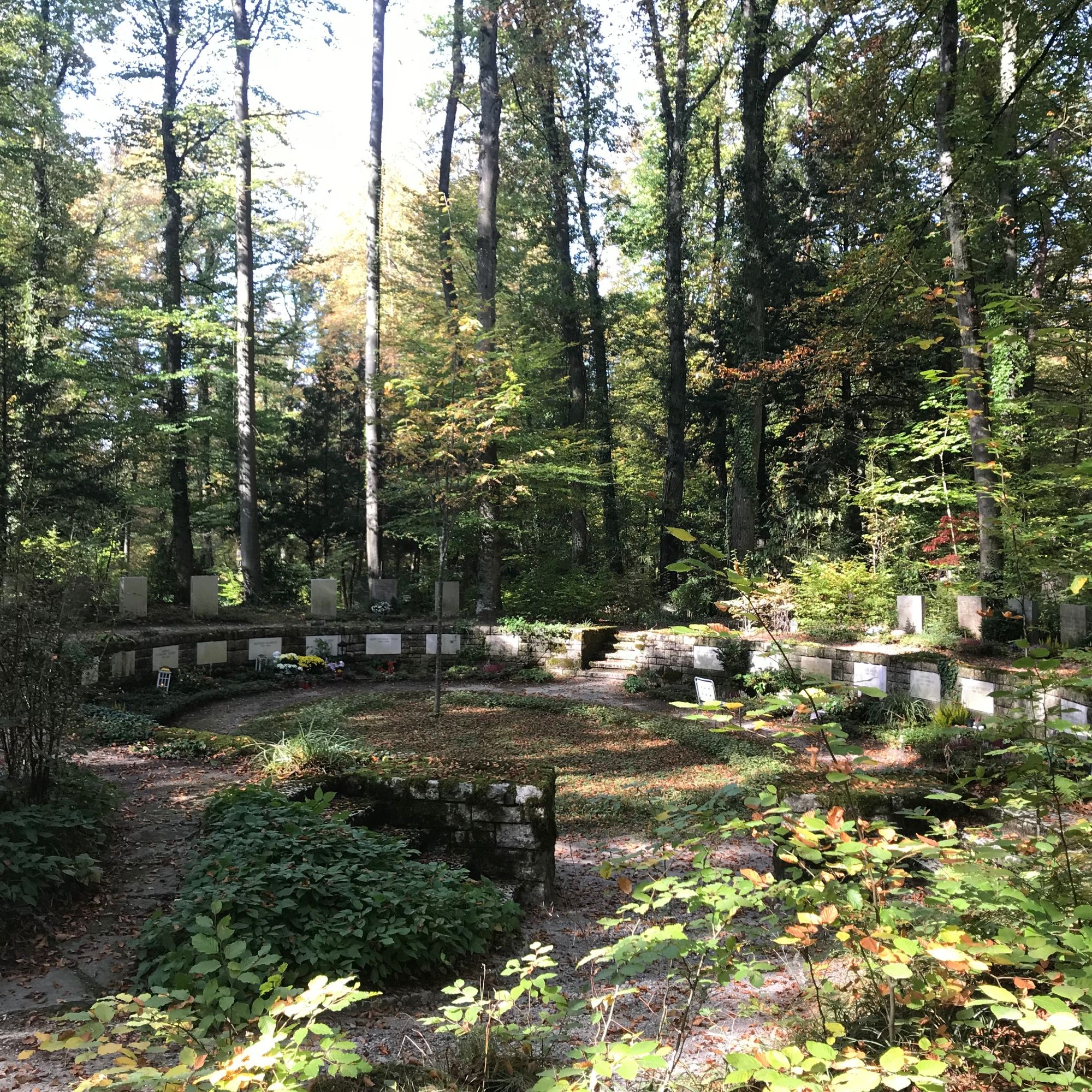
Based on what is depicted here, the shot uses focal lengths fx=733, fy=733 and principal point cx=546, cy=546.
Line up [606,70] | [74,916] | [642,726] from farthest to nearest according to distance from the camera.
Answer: [606,70], [642,726], [74,916]

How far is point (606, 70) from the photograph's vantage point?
67.6 ft

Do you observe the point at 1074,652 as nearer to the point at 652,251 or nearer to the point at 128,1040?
the point at 128,1040

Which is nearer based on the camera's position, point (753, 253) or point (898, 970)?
point (898, 970)

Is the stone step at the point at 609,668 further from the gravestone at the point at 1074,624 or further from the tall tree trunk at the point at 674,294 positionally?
the gravestone at the point at 1074,624

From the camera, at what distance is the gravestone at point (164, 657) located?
413 inches

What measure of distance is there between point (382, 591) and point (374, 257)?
23.6 feet

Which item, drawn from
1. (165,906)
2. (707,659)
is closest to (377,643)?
(707,659)

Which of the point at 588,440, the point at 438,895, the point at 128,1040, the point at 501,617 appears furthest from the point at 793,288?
the point at 128,1040

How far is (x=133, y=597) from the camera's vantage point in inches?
474

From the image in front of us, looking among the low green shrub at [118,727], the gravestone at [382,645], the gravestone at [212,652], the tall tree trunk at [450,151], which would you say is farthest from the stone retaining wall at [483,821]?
the tall tree trunk at [450,151]

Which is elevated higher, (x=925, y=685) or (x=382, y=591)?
(x=382, y=591)

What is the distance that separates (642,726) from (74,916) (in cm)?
662

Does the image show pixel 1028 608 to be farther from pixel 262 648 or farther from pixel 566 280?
pixel 566 280

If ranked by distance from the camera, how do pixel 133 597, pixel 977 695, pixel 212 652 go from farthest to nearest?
pixel 133 597, pixel 212 652, pixel 977 695
